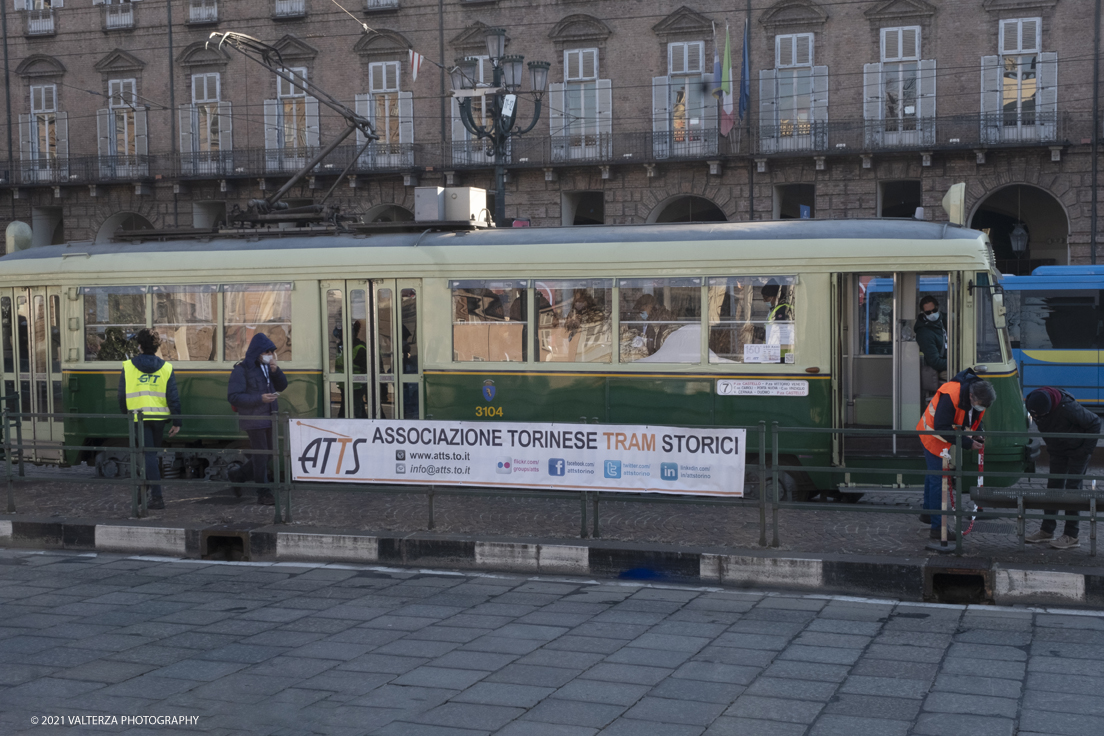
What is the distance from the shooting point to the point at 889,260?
39.1 ft

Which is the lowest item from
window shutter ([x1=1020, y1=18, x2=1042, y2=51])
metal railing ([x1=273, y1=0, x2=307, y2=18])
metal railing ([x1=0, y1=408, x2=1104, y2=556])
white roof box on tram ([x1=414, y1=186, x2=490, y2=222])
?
metal railing ([x1=0, y1=408, x2=1104, y2=556])

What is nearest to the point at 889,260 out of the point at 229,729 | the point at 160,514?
the point at 160,514

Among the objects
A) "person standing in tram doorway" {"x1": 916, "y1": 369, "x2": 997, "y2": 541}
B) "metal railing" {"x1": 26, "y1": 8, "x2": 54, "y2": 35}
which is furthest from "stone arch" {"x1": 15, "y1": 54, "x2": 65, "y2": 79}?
"person standing in tram doorway" {"x1": 916, "y1": 369, "x2": 997, "y2": 541}

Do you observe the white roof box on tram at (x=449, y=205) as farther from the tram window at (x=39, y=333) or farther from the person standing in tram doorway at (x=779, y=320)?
the tram window at (x=39, y=333)

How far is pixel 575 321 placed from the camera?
13.0 metres

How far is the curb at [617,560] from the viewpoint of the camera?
8.48 metres

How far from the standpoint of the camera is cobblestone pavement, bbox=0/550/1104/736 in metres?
5.97

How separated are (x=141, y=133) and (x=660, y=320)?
26.6 metres

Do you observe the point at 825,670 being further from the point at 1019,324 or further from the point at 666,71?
the point at 666,71

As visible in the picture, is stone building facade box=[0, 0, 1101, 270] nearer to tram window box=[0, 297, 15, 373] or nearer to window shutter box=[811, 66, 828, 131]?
window shutter box=[811, 66, 828, 131]

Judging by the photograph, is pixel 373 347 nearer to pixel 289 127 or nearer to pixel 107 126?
pixel 289 127

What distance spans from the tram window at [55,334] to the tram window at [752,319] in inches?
330

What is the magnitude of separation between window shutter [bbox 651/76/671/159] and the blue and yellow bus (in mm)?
11933

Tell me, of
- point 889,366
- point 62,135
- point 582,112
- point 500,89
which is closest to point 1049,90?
point 582,112
